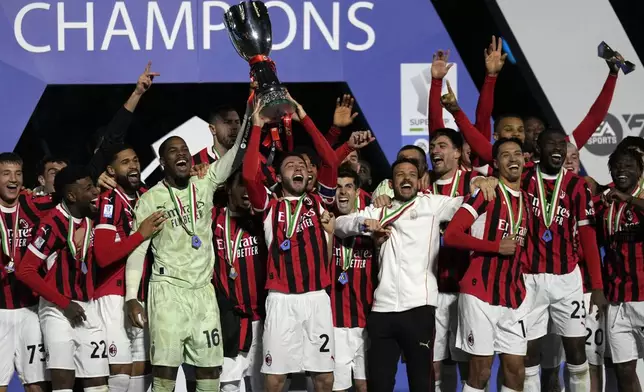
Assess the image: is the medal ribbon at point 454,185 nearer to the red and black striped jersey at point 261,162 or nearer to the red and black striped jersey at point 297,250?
the red and black striped jersey at point 297,250

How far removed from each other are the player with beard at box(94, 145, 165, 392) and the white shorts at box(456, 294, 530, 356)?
6.67 feet

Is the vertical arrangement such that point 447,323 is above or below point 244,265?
below

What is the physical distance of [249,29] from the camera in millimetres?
6848

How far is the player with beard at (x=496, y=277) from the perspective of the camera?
Result: 22.9 ft

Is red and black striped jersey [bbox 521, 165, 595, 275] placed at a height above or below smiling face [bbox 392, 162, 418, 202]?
below

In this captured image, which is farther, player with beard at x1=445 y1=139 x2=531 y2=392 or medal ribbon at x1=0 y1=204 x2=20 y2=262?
medal ribbon at x1=0 y1=204 x2=20 y2=262

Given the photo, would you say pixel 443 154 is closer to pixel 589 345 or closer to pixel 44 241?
pixel 589 345

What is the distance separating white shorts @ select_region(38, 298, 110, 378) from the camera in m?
7.11

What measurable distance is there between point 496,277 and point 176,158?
211 cm

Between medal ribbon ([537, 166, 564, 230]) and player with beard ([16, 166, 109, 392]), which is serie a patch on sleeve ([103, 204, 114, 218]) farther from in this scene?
medal ribbon ([537, 166, 564, 230])

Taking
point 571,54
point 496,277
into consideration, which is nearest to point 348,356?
point 496,277

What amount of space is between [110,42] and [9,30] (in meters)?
0.75

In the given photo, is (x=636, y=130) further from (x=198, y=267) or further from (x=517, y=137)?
(x=198, y=267)

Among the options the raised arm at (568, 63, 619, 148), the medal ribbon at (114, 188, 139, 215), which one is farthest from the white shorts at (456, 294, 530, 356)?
the medal ribbon at (114, 188, 139, 215)
